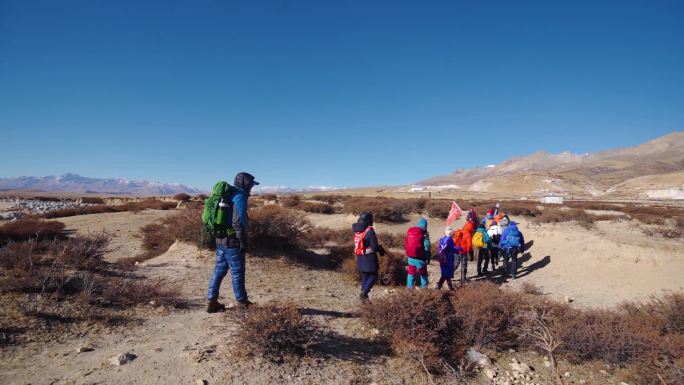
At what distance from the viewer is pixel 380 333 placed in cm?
543

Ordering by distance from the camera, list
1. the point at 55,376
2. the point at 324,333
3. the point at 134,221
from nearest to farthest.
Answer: the point at 55,376
the point at 324,333
the point at 134,221

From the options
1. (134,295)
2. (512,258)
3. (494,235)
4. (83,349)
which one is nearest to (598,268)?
(512,258)

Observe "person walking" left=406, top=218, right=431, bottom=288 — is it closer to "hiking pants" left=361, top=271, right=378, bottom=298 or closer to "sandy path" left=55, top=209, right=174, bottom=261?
"hiking pants" left=361, top=271, right=378, bottom=298

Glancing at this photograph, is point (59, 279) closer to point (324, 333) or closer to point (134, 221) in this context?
point (324, 333)

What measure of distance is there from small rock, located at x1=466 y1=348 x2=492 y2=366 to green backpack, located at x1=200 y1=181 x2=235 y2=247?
13.6 feet

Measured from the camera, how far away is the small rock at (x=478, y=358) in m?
5.15

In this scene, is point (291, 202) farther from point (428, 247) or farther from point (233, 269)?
point (233, 269)

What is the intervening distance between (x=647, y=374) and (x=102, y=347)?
24.0ft

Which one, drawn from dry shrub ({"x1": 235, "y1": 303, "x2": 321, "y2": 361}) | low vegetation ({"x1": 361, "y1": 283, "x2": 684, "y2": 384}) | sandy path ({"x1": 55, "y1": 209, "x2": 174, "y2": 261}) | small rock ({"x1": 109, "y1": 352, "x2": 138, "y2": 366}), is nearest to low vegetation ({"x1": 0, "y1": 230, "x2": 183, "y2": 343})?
small rock ({"x1": 109, "y1": 352, "x2": 138, "y2": 366})

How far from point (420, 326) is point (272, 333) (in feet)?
7.13

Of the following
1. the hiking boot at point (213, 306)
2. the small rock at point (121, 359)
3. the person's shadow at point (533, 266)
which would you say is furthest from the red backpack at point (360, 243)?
the person's shadow at point (533, 266)

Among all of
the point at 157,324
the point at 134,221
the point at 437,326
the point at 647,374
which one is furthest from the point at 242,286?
the point at 134,221

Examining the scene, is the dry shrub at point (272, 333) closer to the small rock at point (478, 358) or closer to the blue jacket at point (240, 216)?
the blue jacket at point (240, 216)

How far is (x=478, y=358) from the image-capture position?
17.1 ft
